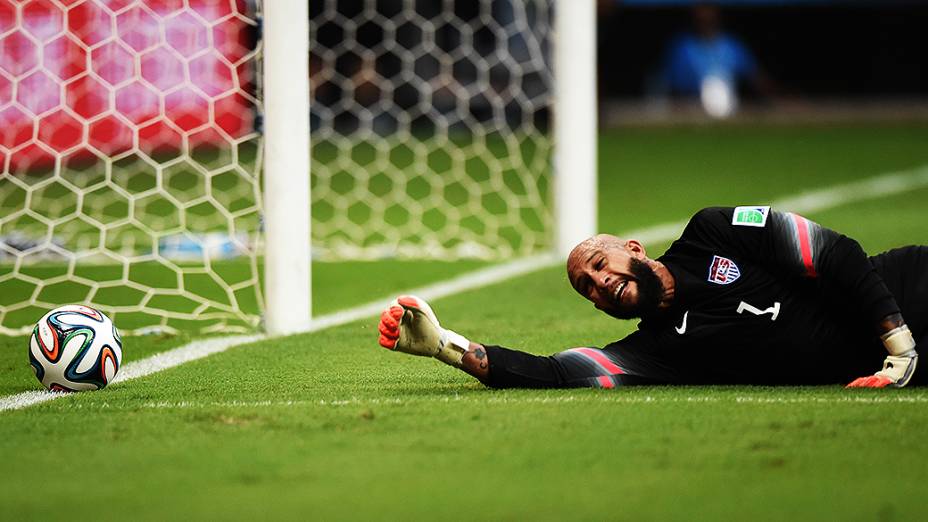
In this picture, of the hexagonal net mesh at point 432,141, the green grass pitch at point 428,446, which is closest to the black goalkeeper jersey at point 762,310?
the green grass pitch at point 428,446

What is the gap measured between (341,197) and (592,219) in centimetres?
348

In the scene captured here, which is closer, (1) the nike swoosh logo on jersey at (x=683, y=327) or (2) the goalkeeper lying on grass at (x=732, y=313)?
(2) the goalkeeper lying on grass at (x=732, y=313)

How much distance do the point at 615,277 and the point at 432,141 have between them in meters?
10.4

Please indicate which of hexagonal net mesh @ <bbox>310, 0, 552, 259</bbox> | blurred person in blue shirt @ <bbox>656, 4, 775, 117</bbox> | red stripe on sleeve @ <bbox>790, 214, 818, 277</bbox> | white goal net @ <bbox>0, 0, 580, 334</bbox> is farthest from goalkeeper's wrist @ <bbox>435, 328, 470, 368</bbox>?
blurred person in blue shirt @ <bbox>656, 4, 775, 117</bbox>

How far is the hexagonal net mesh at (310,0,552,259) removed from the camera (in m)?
9.79

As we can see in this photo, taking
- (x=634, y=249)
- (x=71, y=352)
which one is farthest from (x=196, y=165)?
(x=634, y=249)

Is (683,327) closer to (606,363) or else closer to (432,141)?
(606,363)

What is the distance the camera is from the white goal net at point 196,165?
23.4ft

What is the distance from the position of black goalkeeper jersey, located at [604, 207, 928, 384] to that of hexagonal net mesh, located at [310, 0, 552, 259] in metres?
4.33

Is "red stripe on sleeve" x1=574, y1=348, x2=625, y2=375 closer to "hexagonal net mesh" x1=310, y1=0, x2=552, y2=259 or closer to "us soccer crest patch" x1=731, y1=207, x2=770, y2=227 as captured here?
"us soccer crest patch" x1=731, y1=207, x2=770, y2=227

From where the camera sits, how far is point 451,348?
4.55 meters

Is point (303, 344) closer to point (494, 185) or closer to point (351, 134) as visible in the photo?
point (494, 185)

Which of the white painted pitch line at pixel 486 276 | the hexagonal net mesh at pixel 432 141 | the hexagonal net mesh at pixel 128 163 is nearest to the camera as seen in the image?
the white painted pitch line at pixel 486 276

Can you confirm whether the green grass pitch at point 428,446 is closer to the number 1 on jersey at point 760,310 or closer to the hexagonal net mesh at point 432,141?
the number 1 on jersey at point 760,310
